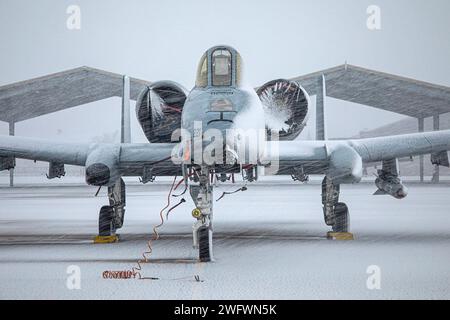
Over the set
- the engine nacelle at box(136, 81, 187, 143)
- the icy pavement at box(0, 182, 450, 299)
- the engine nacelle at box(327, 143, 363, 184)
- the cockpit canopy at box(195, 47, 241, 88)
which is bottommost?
the icy pavement at box(0, 182, 450, 299)

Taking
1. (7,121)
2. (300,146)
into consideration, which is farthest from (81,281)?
(7,121)

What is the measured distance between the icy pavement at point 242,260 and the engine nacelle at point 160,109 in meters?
2.14

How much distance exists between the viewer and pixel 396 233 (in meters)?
13.9

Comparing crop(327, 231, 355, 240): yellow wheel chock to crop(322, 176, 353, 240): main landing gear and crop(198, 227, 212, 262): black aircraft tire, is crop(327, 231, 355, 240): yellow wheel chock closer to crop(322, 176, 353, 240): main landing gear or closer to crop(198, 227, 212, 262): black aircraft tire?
crop(322, 176, 353, 240): main landing gear

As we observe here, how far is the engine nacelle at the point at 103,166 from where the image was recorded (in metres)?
11.7

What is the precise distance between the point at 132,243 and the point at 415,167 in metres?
91.9

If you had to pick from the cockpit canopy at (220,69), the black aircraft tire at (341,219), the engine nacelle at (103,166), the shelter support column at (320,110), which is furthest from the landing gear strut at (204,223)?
the shelter support column at (320,110)

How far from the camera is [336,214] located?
13.2 meters

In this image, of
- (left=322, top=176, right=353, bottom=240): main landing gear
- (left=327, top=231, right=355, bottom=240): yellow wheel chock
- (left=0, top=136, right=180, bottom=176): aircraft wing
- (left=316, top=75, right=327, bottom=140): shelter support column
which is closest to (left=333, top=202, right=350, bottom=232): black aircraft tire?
(left=322, top=176, right=353, bottom=240): main landing gear

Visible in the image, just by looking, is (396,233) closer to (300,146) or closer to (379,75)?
(300,146)

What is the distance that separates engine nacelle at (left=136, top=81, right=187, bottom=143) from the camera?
1314 centimetres

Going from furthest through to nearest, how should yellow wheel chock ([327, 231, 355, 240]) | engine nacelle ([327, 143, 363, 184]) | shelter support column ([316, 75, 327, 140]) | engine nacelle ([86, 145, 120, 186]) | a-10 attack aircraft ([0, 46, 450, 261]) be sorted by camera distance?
shelter support column ([316, 75, 327, 140]) → yellow wheel chock ([327, 231, 355, 240]) → engine nacelle ([327, 143, 363, 184]) → engine nacelle ([86, 145, 120, 186]) → a-10 attack aircraft ([0, 46, 450, 261])

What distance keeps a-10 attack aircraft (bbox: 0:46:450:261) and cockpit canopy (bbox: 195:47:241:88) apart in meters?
0.02
